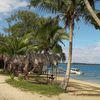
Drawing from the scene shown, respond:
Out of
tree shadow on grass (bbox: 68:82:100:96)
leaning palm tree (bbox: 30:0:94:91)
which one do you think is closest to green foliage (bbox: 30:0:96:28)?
leaning palm tree (bbox: 30:0:94:91)

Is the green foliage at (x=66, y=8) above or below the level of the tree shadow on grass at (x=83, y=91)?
above

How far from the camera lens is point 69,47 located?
20859 millimetres

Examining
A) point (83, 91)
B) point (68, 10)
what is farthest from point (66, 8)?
point (83, 91)

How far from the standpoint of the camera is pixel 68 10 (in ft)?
67.3

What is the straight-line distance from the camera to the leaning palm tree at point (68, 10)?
2036 cm

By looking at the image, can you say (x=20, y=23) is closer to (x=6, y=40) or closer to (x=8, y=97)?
(x=6, y=40)

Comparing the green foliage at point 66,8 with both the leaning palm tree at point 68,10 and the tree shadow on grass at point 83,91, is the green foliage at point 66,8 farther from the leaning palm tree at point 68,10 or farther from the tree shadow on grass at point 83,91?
the tree shadow on grass at point 83,91

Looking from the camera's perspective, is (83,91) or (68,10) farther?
(83,91)

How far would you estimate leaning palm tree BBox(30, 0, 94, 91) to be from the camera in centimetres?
2036

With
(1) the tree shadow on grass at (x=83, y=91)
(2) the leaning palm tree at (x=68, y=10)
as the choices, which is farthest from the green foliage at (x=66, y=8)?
(1) the tree shadow on grass at (x=83, y=91)

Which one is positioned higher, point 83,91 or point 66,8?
point 66,8

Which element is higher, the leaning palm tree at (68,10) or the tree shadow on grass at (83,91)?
the leaning palm tree at (68,10)

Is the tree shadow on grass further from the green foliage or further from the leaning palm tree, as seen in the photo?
the green foliage

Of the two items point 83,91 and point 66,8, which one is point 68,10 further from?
point 83,91
